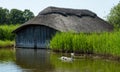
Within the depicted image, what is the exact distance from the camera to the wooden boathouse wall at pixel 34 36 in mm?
40219

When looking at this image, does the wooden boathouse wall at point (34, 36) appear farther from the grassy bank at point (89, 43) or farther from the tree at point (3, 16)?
the tree at point (3, 16)

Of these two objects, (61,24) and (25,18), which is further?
(25,18)

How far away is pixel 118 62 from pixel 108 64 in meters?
0.94

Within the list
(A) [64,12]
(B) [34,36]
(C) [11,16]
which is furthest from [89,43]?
(C) [11,16]

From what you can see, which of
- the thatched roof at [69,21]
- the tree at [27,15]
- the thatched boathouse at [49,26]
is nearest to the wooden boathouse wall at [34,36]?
the thatched boathouse at [49,26]

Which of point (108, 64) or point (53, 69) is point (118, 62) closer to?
point (108, 64)

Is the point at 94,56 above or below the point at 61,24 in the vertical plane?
below

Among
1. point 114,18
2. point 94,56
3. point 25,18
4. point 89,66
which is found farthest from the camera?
point 25,18

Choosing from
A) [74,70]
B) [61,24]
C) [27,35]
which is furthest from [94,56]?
[27,35]

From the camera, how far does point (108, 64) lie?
2334cm

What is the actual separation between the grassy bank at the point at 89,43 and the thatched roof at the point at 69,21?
21.4 ft

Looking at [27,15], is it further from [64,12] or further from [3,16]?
[64,12]

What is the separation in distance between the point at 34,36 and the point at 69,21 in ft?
14.6

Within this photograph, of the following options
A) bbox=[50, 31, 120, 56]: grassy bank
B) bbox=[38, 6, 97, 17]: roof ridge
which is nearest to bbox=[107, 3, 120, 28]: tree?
bbox=[38, 6, 97, 17]: roof ridge
